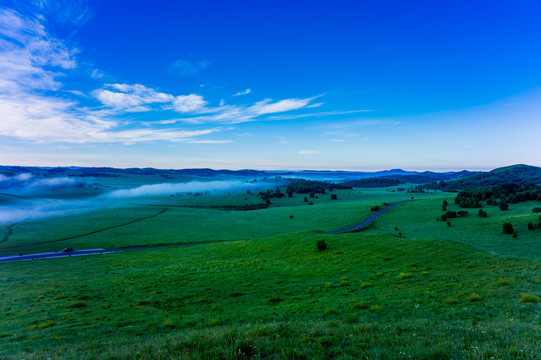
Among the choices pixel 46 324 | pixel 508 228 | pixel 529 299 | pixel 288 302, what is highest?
pixel 529 299

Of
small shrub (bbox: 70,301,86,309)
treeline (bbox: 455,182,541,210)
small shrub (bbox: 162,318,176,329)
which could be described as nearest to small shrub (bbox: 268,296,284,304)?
small shrub (bbox: 162,318,176,329)

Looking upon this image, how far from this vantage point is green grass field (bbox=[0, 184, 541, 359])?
988 centimetres

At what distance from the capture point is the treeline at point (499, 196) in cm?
12119

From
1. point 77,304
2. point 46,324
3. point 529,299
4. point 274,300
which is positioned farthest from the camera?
point 77,304

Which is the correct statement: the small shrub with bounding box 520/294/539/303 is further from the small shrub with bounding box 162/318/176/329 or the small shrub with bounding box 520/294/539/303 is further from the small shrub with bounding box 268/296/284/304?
the small shrub with bounding box 162/318/176/329

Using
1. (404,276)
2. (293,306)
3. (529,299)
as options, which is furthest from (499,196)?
(293,306)

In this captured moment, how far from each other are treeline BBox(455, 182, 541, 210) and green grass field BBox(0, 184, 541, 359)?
67284 mm

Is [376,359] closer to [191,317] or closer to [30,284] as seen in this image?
[191,317]

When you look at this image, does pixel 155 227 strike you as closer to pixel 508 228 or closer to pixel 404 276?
pixel 404 276

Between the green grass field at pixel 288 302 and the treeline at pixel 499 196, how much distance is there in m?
67.3

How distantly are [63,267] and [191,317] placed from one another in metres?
45.3

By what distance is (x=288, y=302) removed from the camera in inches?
885

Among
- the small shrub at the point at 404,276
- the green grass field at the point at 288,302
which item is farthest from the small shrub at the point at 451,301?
the small shrub at the point at 404,276

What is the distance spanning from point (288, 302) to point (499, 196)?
165 metres
